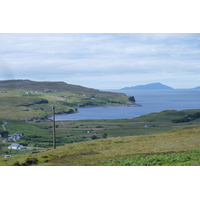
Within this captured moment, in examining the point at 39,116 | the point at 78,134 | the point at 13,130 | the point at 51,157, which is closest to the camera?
the point at 51,157

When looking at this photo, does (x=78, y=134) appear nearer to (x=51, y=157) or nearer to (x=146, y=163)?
(x=51, y=157)

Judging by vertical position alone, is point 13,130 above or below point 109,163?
below

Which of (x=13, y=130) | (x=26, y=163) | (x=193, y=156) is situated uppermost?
(x=193, y=156)

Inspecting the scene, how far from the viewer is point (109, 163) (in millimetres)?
18797

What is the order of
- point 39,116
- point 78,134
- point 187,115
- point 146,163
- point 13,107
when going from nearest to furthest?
point 146,163 < point 78,134 < point 187,115 < point 39,116 < point 13,107

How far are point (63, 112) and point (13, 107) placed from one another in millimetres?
34306

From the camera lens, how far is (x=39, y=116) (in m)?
158

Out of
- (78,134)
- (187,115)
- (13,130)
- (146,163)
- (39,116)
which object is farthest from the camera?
(39,116)

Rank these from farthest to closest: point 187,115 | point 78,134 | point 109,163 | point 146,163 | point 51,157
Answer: point 187,115 → point 78,134 → point 51,157 → point 109,163 → point 146,163

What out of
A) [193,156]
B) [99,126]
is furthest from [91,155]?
[99,126]

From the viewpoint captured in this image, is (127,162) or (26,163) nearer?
(127,162)

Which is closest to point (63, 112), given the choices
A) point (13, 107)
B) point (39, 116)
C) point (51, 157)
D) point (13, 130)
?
point (39, 116)

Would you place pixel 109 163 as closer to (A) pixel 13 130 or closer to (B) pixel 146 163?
(B) pixel 146 163

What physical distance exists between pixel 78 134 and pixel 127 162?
81059mm
